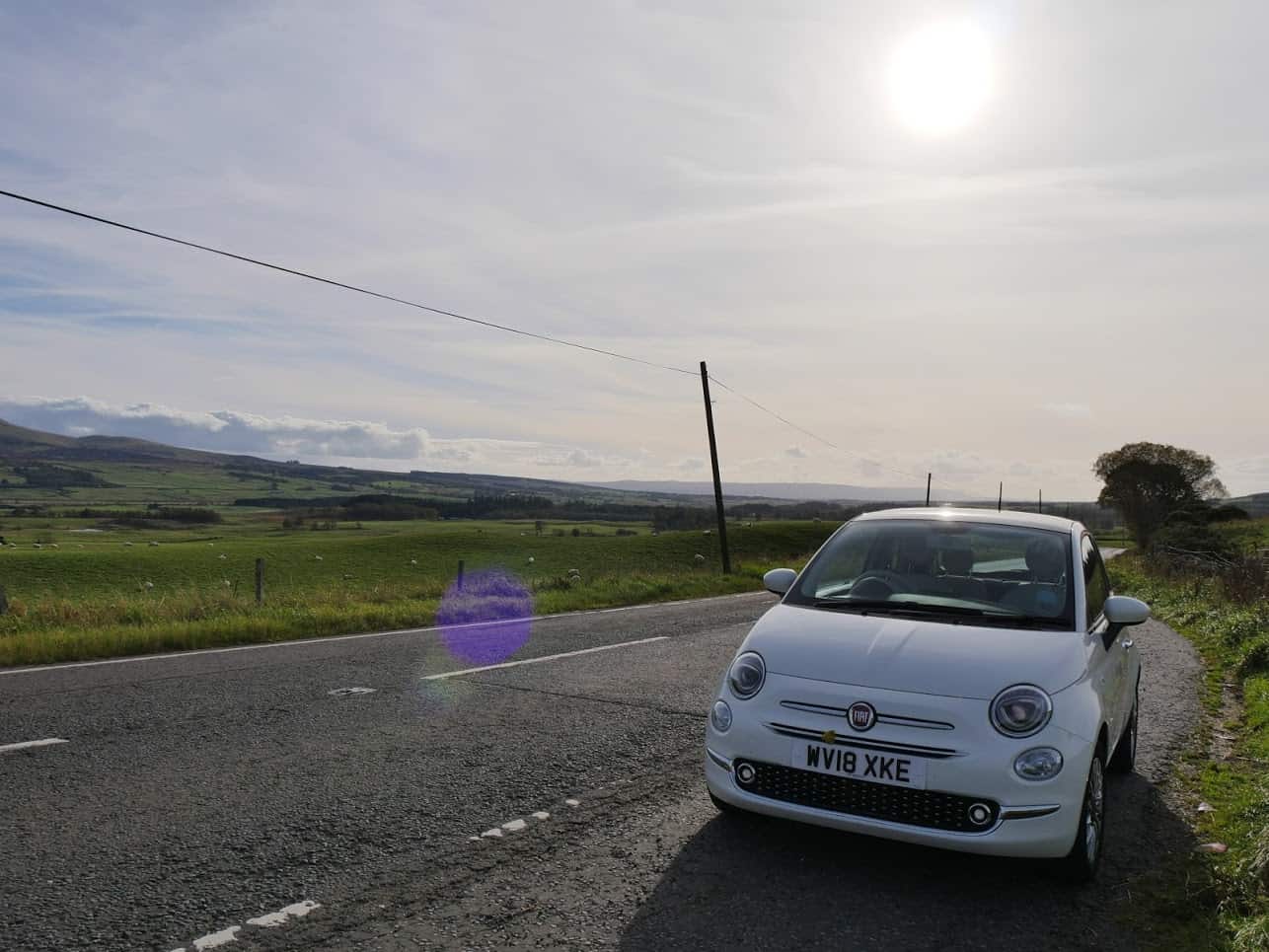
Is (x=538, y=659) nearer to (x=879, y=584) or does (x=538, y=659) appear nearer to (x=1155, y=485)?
(x=879, y=584)

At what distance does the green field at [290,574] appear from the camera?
41.4 feet

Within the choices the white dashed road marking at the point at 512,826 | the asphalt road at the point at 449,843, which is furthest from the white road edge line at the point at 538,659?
the white dashed road marking at the point at 512,826

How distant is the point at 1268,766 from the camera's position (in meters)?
6.31

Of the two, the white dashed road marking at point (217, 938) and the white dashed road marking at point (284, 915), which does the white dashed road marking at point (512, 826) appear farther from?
the white dashed road marking at point (217, 938)

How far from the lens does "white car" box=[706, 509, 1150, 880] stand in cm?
394

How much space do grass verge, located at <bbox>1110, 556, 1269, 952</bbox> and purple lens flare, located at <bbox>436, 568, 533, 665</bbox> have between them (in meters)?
6.71

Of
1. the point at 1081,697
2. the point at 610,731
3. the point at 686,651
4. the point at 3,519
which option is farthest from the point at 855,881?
the point at 3,519

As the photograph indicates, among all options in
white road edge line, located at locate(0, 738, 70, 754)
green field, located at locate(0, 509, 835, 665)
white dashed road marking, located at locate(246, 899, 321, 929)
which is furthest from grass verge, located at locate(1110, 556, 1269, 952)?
green field, located at locate(0, 509, 835, 665)

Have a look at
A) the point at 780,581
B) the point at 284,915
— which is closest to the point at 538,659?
the point at 780,581

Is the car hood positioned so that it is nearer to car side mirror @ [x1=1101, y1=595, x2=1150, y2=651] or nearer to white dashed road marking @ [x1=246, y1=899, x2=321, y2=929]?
car side mirror @ [x1=1101, y1=595, x2=1150, y2=651]

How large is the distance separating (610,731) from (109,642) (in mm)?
7295

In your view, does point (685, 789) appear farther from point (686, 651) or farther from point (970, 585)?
point (686, 651)

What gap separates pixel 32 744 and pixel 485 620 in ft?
29.5

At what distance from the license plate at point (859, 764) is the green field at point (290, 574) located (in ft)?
31.2
